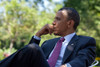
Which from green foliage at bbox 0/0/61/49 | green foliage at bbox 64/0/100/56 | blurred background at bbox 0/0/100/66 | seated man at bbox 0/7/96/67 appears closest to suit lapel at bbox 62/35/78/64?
seated man at bbox 0/7/96/67

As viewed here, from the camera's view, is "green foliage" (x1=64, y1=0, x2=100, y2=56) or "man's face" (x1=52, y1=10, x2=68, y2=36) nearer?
"man's face" (x1=52, y1=10, x2=68, y2=36)

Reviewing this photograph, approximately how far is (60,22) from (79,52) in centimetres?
49

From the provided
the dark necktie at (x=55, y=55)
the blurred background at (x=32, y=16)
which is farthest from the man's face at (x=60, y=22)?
the blurred background at (x=32, y=16)

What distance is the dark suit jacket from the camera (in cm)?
180

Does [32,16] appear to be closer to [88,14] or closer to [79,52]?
[88,14]

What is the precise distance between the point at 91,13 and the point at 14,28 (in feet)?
29.9

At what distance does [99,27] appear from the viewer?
1833cm

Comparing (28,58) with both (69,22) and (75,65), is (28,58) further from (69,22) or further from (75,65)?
(69,22)

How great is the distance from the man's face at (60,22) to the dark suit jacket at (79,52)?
186 mm

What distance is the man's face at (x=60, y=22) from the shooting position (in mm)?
2168

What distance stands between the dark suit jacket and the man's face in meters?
0.19

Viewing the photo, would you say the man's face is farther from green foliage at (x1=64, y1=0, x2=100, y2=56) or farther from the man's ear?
green foliage at (x1=64, y1=0, x2=100, y2=56)

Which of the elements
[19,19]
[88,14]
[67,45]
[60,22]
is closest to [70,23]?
[60,22]

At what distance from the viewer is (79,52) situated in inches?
74.4
